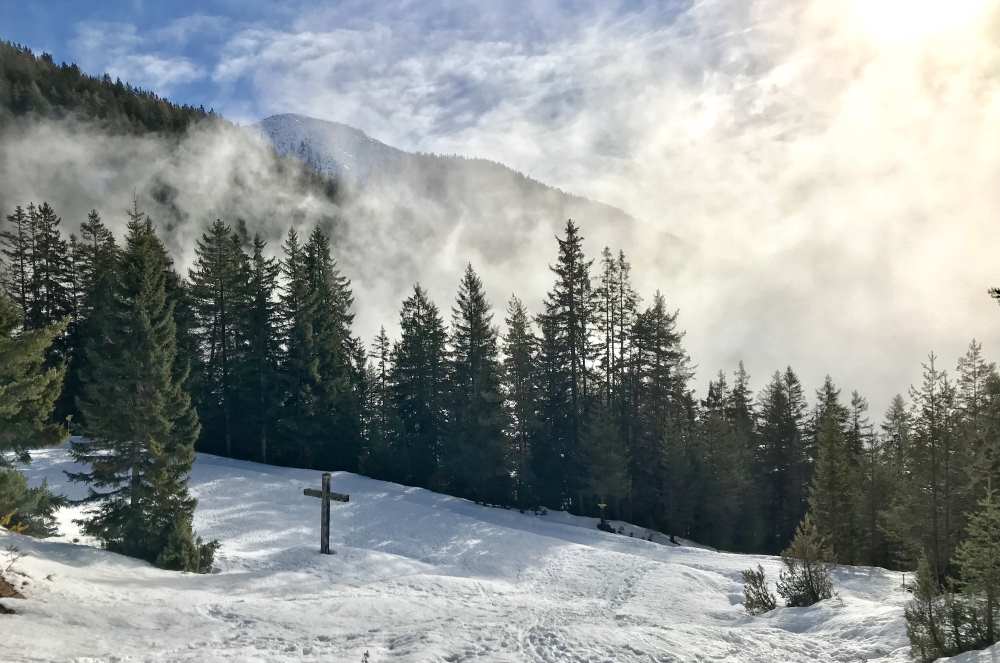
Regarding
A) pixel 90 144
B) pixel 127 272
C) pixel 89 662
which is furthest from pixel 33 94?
pixel 89 662

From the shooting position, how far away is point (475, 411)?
40.1 metres

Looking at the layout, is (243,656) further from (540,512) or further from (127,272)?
(540,512)

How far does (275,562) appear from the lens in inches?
781

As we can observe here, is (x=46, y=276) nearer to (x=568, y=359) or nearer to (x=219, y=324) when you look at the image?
(x=219, y=324)

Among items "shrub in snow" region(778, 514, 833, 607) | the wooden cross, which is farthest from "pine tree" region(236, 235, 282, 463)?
"shrub in snow" region(778, 514, 833, 607)

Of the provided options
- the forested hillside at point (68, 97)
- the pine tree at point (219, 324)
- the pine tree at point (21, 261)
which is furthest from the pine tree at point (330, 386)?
the forested hillside at point (68, 97)

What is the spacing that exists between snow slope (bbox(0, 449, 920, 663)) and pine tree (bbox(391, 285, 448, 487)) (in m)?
15.0

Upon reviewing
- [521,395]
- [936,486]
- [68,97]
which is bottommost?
[936,486]

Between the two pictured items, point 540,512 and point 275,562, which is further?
point 540,512

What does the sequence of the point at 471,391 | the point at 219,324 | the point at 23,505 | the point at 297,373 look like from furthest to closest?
1. the point at 219,324
2. the point at 471,391
3. the point at 297,373
4. the point at 23,505

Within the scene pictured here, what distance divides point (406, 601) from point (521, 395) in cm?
2856

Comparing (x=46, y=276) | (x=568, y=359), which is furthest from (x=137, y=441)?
(x=46, y=276)

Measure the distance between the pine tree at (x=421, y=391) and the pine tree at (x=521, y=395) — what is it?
490 centimetres

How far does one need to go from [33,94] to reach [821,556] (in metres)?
149
